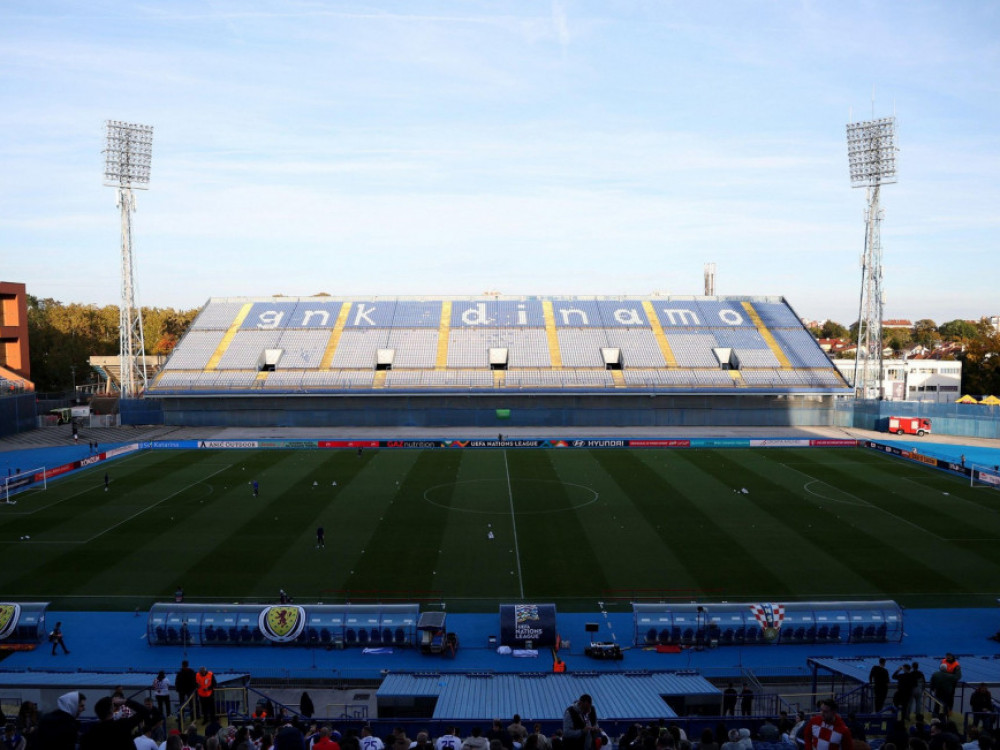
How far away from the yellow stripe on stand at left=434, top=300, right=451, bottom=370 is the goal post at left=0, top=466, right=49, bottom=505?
3433 centimetres

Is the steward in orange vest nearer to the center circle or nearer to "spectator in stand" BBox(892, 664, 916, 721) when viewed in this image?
"spectator in stand" BBox(892, 664, 916, 721)

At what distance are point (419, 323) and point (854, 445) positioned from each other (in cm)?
4168

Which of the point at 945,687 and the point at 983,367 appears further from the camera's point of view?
the point at 983,367

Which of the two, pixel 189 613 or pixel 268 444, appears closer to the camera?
pixel 189 613

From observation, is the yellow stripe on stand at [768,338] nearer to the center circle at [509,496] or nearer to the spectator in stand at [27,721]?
the center circle at [509,496]

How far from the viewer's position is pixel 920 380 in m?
86.8

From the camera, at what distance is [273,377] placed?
2808 inches

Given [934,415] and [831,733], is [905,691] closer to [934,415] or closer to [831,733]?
[831,733]

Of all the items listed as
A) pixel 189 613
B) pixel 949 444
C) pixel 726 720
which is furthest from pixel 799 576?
pixel 949 444

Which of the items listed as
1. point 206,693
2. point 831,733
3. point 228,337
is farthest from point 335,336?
point 831,733

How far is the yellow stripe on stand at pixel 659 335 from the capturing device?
242ft

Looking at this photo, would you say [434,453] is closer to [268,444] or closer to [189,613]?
[268,444]

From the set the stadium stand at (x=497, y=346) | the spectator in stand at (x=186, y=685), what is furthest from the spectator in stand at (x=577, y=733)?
the stadium stand at (x=497, y=346)

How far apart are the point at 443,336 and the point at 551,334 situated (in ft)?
34.8
